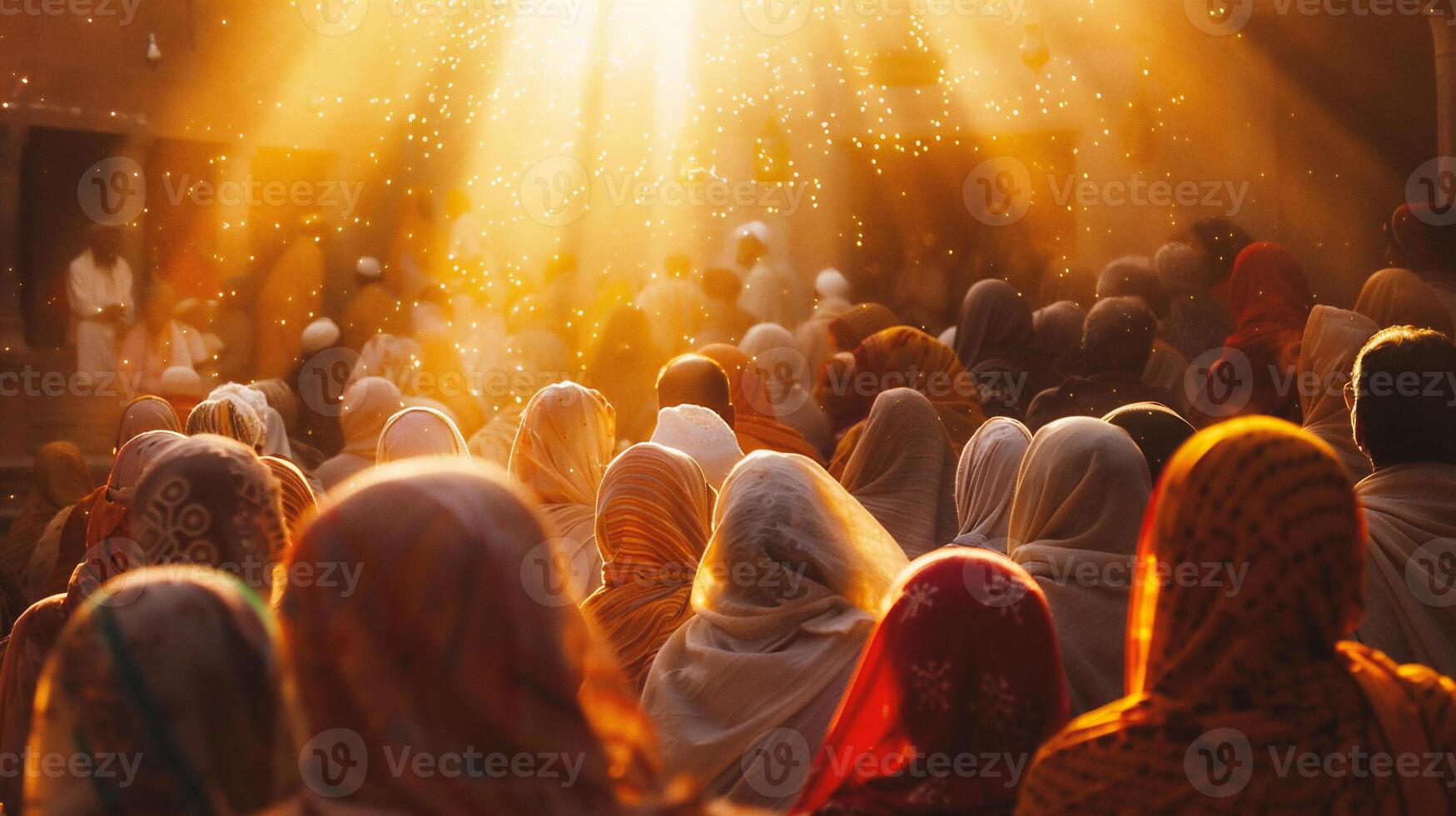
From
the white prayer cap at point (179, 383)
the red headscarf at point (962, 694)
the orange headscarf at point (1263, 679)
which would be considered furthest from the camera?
the white prayer cap at point (179, 383)

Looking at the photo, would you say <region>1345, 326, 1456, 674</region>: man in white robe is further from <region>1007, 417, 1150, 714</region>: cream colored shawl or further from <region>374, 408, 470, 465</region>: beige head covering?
<region>374, 408, 470, 465</region>: beige head covering

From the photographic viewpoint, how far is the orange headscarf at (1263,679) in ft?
6.74

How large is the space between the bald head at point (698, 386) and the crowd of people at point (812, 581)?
0.07ft

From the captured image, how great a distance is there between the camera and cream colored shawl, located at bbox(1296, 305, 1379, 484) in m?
4.51

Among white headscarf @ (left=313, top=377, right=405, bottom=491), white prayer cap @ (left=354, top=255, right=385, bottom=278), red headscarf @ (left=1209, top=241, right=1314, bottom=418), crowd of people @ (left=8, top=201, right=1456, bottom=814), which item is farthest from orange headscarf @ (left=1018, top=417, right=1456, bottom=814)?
white prayer cap @ (left=354, top=255, right=385, bottom=278)

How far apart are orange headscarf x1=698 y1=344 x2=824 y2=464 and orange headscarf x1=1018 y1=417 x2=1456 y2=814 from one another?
3.87m

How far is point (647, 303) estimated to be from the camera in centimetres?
966

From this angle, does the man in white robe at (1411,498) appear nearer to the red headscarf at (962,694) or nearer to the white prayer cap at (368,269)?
the red headscarf at (962,694)

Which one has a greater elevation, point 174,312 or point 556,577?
point 556,577

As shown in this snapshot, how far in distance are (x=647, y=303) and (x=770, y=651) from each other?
6464 millimetres

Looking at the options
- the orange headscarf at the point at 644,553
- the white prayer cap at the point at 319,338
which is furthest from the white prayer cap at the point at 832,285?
the orange headscarf at the point at 644,553

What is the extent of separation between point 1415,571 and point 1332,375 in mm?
1322

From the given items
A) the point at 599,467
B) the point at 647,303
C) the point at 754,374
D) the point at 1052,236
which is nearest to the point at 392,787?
the point at 599,467

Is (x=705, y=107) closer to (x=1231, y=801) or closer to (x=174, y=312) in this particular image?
(x=174, y=312)
